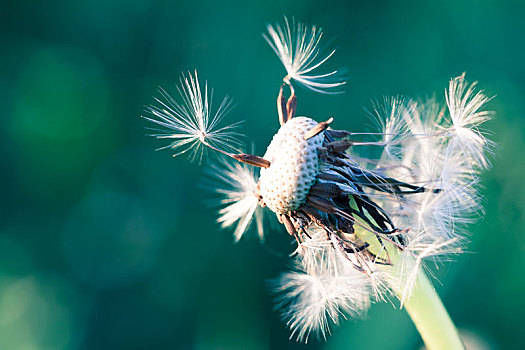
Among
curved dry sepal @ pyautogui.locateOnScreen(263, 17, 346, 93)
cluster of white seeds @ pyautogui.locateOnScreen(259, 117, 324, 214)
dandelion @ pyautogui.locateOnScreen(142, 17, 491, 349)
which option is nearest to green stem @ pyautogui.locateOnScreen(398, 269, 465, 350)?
dandelion @ pyautogui.locateOnScreen(142, 17, 491, 349)

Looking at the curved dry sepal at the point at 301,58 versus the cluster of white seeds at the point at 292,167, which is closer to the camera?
the cluster of white seeds at the point at 292,167

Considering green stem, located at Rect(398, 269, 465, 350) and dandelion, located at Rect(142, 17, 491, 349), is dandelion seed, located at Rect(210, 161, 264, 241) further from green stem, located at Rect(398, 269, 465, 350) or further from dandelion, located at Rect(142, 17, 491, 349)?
Answer: green stem, located at Rect(398, 269, 465, 350)

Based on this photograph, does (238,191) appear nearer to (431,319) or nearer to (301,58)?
(301,58)

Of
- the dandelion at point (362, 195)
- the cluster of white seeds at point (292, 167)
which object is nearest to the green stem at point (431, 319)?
the dandelion at point (362, 195)

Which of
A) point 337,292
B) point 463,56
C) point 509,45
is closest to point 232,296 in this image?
point 337,292

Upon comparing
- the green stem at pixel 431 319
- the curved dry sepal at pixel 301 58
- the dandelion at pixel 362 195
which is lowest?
the green stem at pixel 431 319

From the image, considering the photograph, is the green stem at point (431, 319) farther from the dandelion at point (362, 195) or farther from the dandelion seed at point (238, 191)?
the dandelion seed at point (238, 191)

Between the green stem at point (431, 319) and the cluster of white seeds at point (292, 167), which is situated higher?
the cluster of white seeds at point (292, 167)

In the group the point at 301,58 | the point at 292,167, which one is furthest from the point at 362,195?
the point at 301,58
